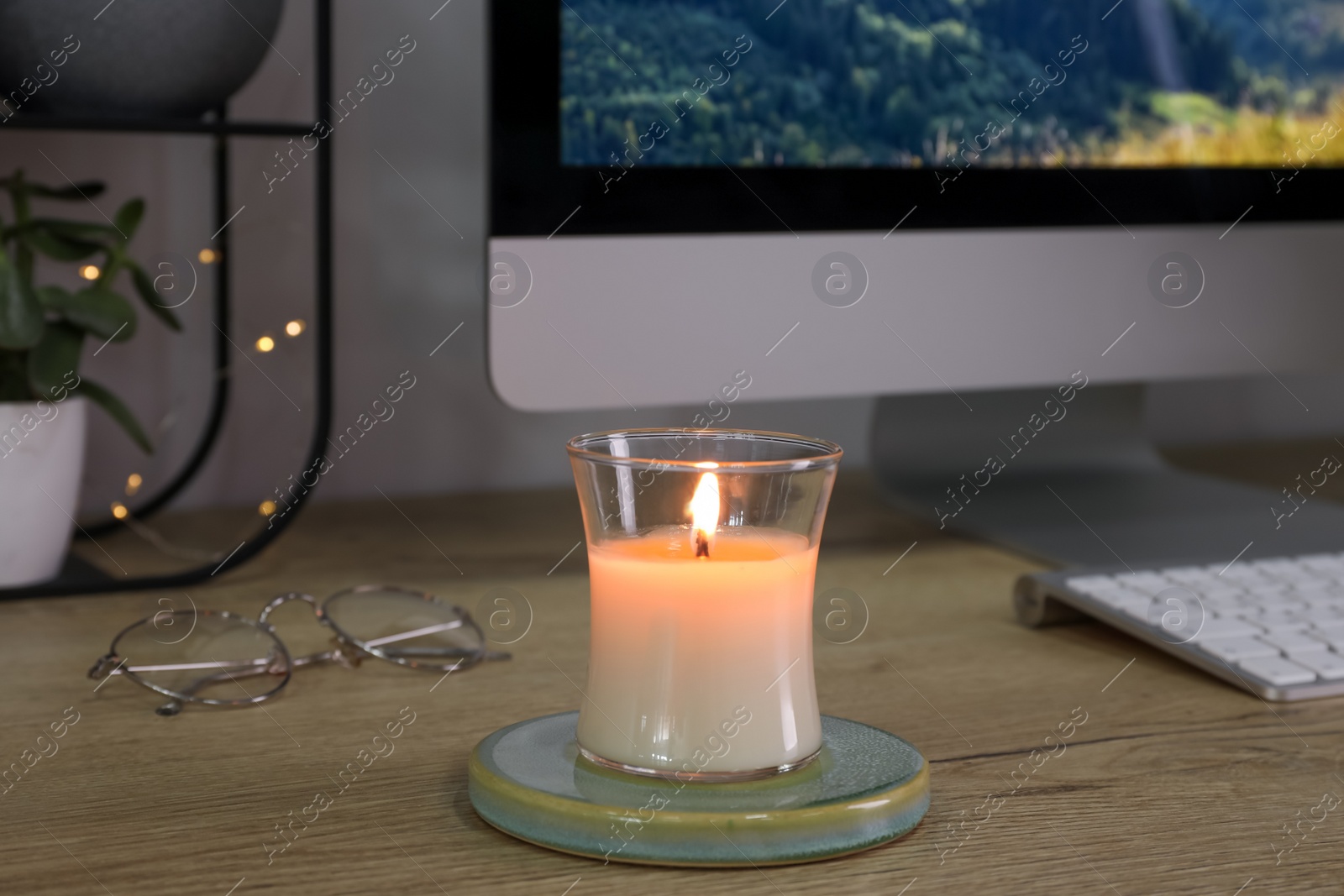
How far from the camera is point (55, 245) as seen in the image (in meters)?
0.70

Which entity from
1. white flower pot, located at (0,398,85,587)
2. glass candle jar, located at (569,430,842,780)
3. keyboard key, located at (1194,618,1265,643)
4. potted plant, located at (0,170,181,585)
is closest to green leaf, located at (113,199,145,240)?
potted plant, located at (0,170,181,585)

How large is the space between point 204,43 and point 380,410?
1.16 feet

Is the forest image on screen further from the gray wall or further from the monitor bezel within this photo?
the gray wall

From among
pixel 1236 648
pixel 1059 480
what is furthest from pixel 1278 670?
pixel 1059 480

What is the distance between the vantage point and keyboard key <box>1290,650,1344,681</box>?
52 centimetres

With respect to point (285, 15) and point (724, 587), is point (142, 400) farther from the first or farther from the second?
point (724, 587)

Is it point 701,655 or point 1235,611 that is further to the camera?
point 1235,611

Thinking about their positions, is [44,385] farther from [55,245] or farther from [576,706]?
[576,706]

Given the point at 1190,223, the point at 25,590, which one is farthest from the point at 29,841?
the point at 1190,223

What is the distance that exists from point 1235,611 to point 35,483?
0.60 m

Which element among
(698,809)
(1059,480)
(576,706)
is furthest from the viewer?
(1059,480)

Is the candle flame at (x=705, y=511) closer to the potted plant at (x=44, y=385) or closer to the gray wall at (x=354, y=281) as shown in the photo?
the potted plant at (x=44, y=385)

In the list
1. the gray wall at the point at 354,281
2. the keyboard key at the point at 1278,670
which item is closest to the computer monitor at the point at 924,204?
the keyboard key at the point at 1278,670

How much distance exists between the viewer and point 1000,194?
28.2 inches
